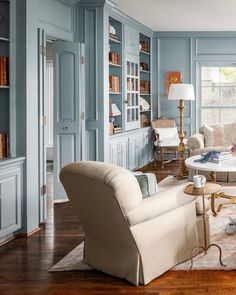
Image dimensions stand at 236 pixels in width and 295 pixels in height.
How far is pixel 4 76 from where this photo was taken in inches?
167

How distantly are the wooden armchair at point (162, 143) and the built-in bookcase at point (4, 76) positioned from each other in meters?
4.80

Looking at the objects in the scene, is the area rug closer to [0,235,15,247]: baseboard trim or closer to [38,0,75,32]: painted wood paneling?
[0,235,15,247]: baseboard trim

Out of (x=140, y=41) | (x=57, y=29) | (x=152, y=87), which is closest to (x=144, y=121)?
(x=152, y=87)

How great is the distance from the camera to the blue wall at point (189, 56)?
9469mm

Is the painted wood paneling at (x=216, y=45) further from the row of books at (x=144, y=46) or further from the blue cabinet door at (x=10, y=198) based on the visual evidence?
the blue cabinet door at (x=10, y=198)

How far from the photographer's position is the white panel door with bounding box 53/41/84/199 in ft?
19.0

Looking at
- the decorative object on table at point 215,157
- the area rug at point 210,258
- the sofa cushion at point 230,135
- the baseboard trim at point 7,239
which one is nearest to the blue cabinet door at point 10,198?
the baseboard trim at point 7,239

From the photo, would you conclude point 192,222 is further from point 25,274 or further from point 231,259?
point 25,274

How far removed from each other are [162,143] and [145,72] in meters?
1.56

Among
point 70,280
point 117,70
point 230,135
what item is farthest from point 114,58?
point 70,280

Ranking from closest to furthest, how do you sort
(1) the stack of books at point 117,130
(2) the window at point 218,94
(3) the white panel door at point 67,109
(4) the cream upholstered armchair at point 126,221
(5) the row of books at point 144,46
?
(4) the cream upholstered armchair at point 126,221 < (3) the white panel door at point 67,109 < (1) the stack of books at point 117,130 < (5) the row of books at point 144,46 < (2) the window at point 218,94

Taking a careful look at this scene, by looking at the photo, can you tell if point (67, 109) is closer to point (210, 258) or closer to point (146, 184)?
point (146, 184)

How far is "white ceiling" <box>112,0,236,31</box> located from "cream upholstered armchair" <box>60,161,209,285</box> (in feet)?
13.2

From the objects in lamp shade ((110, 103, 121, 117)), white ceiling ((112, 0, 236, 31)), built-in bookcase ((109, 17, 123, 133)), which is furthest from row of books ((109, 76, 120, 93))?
white ceiling ((112, 0, 236, 31))
